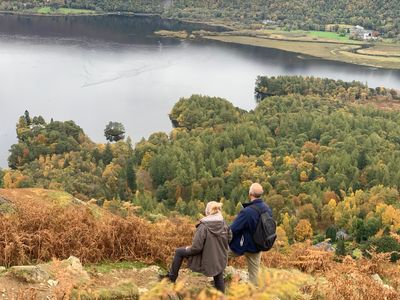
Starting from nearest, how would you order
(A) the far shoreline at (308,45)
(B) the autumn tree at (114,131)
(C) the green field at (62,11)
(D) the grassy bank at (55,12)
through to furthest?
(B) the autumn tree at (114,131) < (A) the far shoreline at (308,45) < (D) the grassy bank at (55,12) < (C) the green field at (62,11)

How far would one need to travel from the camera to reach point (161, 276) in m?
9.29

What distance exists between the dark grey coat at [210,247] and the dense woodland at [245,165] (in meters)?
26.7

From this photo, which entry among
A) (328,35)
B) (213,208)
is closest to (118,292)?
(213,208)

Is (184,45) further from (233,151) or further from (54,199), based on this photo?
(54,199)

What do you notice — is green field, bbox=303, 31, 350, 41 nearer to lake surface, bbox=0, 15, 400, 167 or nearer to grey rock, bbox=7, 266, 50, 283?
lake surface, bbox=0, 15, 400, 167

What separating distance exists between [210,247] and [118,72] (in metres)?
99.0

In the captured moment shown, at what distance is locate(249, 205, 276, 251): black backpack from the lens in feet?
28.2

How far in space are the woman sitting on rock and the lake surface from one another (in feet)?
→ 205

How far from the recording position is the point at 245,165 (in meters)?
61.2

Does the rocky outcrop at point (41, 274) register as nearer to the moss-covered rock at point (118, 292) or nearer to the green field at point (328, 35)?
the moss-covered rock at point (118, 292)

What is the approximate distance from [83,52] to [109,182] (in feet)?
243

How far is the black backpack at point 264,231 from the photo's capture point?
8.59 metres

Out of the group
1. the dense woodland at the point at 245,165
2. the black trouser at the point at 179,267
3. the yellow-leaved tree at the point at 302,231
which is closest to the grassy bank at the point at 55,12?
the dense woodland at the point at 245,165

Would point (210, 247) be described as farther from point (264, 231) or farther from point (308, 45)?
point (308, 45)
